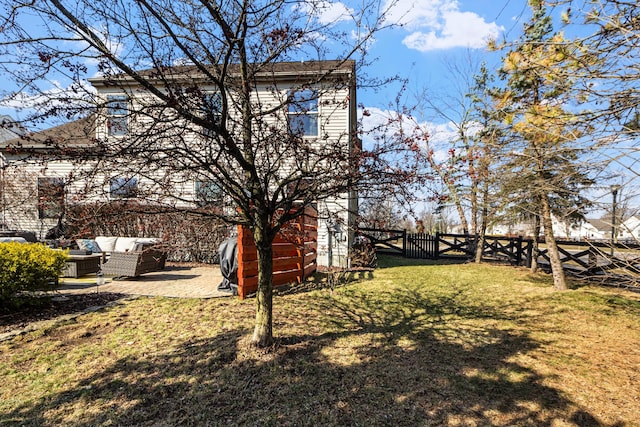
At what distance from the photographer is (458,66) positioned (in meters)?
16.5

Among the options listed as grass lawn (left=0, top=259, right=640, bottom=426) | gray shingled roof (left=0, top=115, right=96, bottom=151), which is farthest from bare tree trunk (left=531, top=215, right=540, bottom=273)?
gray shingled roof (left=0, top=115, right=96, bottom=151)

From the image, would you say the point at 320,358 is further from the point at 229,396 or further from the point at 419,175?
the point at 419,175

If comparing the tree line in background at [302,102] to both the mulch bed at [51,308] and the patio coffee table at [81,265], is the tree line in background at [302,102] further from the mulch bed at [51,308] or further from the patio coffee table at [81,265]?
the patio coffee table at [81,265]

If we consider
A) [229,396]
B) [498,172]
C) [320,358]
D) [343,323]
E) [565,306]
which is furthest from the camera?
[565,306]

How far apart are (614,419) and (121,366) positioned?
5043mm

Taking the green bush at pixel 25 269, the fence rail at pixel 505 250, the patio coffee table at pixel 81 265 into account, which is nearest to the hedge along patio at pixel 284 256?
the fence rail at pixel 505 250

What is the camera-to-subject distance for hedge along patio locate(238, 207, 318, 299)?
5.89 metres

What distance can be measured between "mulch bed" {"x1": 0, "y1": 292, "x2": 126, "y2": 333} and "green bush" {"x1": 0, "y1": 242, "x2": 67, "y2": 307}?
0.24 m

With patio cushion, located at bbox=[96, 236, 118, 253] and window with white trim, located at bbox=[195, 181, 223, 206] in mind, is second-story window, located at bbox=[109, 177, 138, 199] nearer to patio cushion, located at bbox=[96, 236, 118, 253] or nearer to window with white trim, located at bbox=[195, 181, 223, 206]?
window with white trim, located at bbox=[195, 181, 223, 206]

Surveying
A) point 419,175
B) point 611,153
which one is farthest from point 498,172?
point 419,175

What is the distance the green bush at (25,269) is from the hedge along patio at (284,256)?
3135 millimetres

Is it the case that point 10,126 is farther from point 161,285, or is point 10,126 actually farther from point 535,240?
point 535,240

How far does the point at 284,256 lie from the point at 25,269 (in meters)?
4.66

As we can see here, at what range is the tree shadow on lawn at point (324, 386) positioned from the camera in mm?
2686
